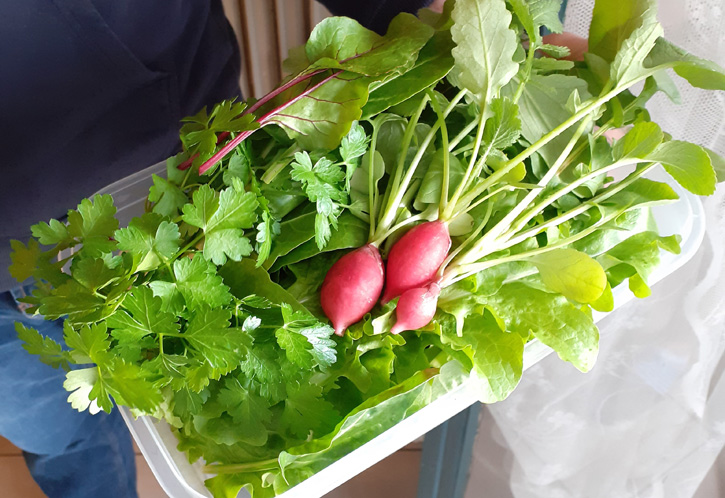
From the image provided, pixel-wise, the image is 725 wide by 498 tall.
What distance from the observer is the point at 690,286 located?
0.63 m

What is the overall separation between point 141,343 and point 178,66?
1.47 ft

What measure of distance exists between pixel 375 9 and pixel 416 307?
436 millimetres

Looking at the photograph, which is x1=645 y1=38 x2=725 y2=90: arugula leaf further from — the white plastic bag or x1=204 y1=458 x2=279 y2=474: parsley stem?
x1=204 y1=458 x2=279 y2=474: parsley stem

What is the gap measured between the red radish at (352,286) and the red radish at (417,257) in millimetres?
12

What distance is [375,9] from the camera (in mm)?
726

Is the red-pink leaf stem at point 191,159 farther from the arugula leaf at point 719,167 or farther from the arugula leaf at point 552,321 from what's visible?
the arugula leaf at point 719,167

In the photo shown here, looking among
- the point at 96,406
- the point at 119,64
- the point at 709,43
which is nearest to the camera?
the point at 96,406

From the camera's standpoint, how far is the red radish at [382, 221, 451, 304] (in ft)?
1.53

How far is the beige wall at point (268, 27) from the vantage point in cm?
103

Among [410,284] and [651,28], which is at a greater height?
[651,28]

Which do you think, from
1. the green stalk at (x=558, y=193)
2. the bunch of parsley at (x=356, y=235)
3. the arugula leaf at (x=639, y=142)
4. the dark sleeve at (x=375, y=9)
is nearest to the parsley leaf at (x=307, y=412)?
the bunch of parsley at (x=356, y=235)

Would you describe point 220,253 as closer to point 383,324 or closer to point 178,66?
point 383,324

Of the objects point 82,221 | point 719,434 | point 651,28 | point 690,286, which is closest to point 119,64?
point 82,221

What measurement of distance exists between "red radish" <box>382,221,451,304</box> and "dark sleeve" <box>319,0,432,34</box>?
0.34 m
